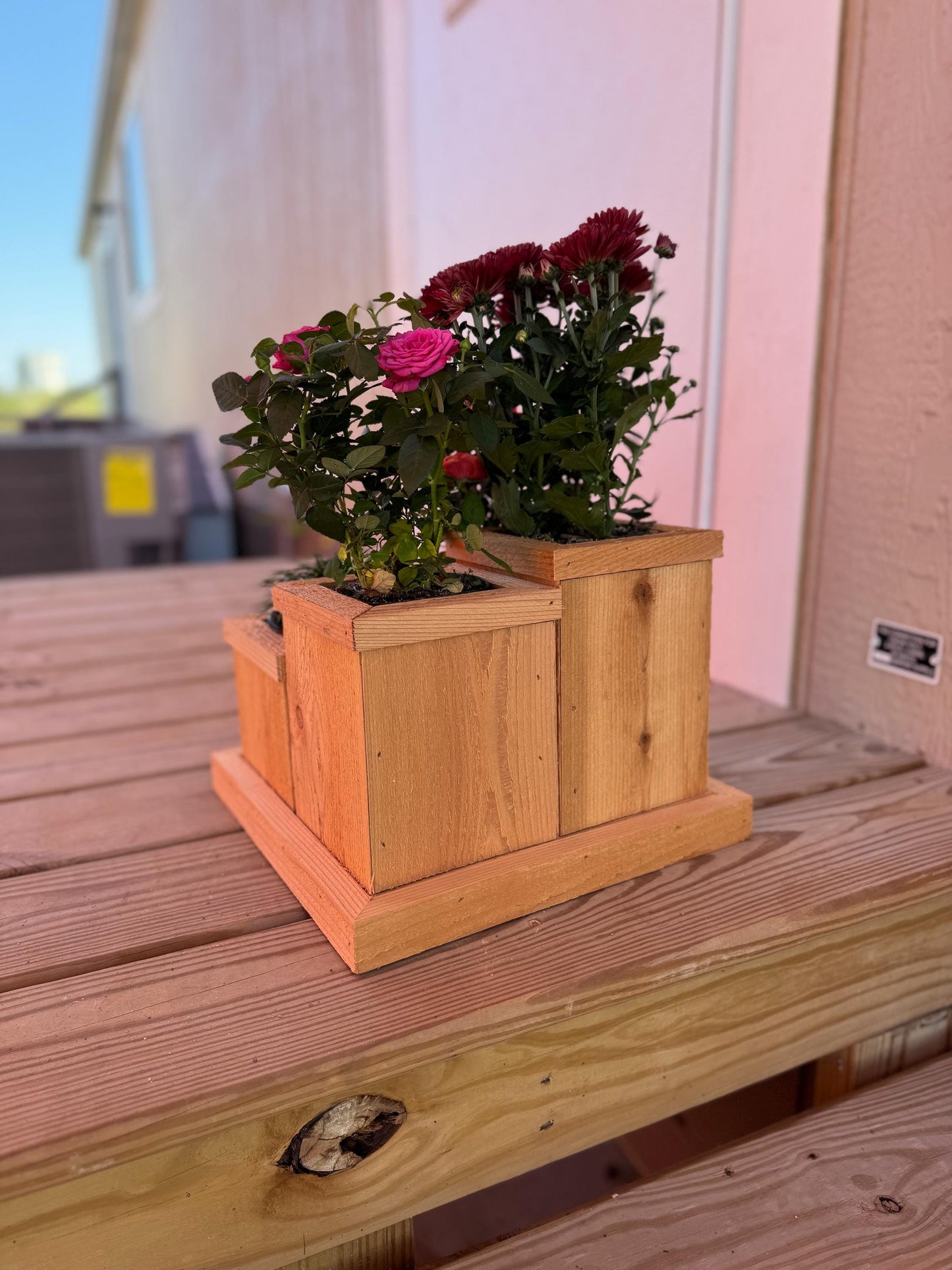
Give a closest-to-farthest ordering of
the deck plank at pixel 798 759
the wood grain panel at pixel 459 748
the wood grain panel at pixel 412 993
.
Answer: the wood grain panel at pixel 412 993, the wood grain panel at pixel 459 748, the deck plank at pixel 798 759

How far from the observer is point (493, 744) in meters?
0.70

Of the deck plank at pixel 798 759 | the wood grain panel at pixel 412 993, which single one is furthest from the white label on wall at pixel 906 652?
the wood grain panel at pixel 412 993

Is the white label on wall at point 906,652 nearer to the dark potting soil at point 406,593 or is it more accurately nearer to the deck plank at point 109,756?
the dark potting soil at point 406,593

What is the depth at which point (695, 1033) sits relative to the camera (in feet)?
2.42

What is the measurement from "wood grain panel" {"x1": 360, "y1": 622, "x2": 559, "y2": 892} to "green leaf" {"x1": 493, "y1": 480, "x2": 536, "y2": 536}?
0.41 ft

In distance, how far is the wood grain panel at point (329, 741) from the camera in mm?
646

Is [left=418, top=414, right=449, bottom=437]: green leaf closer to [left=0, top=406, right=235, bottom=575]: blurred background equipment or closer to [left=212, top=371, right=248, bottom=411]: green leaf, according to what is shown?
[left=212, top=371, right=248, bottom=411]: green leaf

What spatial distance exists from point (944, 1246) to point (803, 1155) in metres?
0.11

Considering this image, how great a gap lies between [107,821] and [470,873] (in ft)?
1.48

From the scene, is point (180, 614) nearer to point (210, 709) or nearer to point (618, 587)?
point (210, 709)

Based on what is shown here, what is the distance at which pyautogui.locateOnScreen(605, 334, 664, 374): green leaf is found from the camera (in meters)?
0.70

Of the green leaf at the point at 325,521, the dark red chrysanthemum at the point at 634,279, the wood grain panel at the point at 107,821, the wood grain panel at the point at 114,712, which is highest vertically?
the dark red chrysanthemum at the point at 634,279

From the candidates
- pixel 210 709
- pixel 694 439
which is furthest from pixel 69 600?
pixel 694 439

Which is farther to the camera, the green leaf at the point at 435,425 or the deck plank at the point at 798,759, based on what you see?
the deck plank at the point at 798,759
